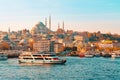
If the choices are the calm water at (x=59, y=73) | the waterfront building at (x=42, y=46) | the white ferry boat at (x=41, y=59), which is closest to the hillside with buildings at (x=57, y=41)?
the waterfront building at (x=42, y=46)

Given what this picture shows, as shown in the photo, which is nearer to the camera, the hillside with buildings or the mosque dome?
the hillside with buildings

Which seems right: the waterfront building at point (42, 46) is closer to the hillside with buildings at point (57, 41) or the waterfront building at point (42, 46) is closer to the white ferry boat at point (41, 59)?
the hillside with buildings at point (57, 41)

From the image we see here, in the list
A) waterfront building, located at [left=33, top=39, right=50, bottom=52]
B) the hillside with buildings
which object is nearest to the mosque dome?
the hillside with buildings

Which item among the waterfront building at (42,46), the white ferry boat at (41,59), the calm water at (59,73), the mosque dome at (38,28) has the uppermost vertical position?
the mosque dome at (38,28)

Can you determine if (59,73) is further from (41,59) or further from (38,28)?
(38,28)

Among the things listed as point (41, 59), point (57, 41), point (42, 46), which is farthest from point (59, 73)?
point (57, 41)

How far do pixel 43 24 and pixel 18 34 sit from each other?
1106 cm

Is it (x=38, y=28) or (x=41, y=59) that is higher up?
(x=38, y=28)

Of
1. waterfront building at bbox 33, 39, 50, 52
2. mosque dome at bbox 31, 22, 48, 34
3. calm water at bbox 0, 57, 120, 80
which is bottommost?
calm water at bbox 0, 57, 120, 80

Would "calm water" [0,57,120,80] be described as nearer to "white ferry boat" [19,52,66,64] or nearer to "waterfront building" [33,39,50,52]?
"white ferry boat" [19,52,66,64]

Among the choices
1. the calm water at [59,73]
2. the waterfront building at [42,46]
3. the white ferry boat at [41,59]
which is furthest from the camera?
the waterfront building at [42,46]

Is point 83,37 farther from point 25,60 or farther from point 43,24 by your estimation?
point 25,60

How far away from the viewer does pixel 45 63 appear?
4381cm

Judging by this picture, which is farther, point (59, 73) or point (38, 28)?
point (38, 28)
